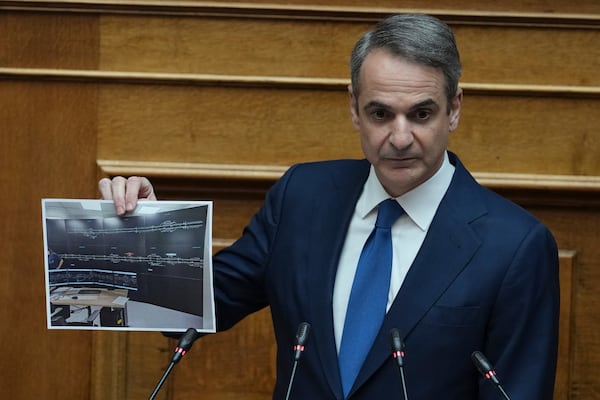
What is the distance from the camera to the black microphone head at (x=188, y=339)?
1.75 m

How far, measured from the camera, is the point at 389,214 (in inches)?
77.5

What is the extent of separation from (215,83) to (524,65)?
768mm

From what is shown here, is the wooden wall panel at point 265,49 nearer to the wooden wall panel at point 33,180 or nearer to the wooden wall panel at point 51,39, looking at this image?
the wooden wall panel at point 51,39

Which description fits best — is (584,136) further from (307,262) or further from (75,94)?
(75,94)

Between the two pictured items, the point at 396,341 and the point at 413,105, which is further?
the point at 413,105

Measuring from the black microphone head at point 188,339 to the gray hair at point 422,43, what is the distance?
1.92 feet

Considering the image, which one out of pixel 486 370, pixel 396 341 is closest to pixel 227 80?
pixel 396 341

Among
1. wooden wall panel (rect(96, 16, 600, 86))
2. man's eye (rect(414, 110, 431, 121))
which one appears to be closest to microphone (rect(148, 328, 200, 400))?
man's eye (rect(414, 110, 431, 121))

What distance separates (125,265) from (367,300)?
0.44 metres

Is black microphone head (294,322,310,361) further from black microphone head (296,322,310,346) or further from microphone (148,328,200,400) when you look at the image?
microphone (148,328,200,400)

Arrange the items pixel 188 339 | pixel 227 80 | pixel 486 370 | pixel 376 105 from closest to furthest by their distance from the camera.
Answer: pixel 486 370 < pixel 188 339 < pixel 376 105 < pixel 227 80

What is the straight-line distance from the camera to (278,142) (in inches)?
107

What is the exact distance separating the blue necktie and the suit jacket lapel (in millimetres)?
33

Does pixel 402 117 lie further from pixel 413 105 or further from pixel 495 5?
pixel 495 5
